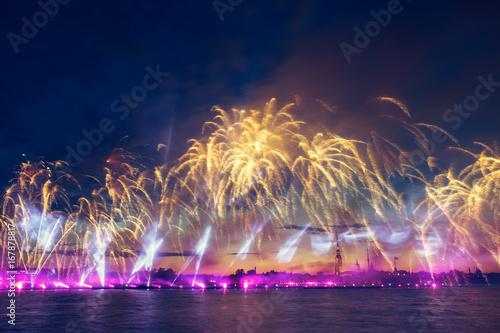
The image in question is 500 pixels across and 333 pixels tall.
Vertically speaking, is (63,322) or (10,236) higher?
(10,236)

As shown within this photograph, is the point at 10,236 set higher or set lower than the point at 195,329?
higher

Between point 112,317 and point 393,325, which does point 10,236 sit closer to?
point 112,317

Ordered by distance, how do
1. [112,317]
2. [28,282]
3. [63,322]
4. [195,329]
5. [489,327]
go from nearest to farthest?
[195,329]
[489,327]
[63,322]
[112,317]
[28,282]

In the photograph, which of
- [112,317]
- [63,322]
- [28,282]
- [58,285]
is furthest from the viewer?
[58,285]

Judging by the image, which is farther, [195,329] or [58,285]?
[58,285]

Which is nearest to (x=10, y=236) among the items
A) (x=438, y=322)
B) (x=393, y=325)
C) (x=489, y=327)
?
(x=393, y=325)

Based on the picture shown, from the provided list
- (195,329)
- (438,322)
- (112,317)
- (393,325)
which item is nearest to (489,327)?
(438,322)

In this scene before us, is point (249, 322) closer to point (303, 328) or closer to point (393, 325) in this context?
point (303, 328)

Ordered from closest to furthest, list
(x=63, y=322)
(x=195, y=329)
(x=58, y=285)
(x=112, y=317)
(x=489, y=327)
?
(x=195, y=329) < (x=489, y=327) < (x=63, y=322) < (x=112, y=317) < (x=58, y=285)

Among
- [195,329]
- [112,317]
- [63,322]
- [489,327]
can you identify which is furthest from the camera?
[112,317]
